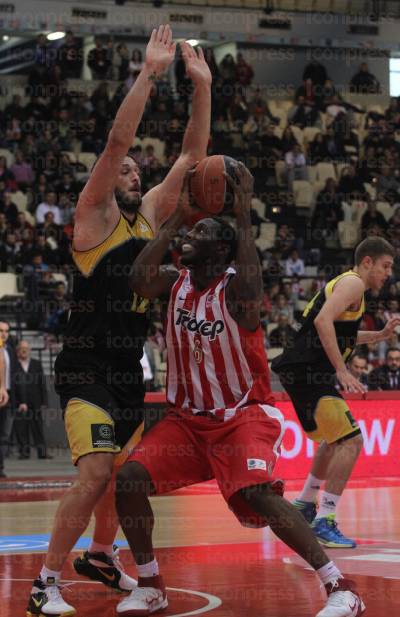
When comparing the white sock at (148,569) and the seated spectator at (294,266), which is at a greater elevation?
the seated spectator at (294,266)

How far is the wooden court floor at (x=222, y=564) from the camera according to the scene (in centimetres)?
575

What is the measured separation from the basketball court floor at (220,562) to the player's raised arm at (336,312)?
1.28 meters

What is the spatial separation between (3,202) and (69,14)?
24.5ft

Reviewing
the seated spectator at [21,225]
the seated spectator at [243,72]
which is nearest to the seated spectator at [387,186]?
the seated spectator at [243,72]

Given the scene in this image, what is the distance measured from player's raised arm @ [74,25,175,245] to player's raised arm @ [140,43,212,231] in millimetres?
324

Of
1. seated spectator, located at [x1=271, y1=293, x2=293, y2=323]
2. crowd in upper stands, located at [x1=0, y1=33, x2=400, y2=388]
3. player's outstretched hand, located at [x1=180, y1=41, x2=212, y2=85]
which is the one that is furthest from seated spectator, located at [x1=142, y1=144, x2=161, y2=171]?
player's outstretched hand, located at [x1=180, y1=41, x2=212, y2=85]

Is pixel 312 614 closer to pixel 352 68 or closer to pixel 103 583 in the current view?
pixel 103 583

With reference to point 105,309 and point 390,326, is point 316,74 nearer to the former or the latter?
point 390,326

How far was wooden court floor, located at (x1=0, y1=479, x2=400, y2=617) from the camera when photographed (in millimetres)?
5750

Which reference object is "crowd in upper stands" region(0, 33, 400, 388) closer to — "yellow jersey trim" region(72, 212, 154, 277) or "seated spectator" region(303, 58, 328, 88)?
"seated spectator" region(303, 58, 328, 88)

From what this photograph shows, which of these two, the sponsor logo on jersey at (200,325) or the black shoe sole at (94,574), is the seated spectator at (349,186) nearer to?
the black shoe sole at (94,574)

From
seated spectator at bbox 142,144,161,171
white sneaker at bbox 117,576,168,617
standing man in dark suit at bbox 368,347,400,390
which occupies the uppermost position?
seated spectator at bbox 142,144,161,171

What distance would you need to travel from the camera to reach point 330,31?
28938mm

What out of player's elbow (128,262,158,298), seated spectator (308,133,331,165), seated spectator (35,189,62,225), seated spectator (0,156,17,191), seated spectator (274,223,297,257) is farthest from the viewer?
seated spectator (308,133,331,165)
